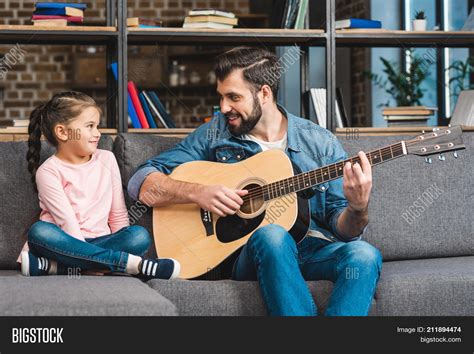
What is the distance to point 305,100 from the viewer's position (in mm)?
3754

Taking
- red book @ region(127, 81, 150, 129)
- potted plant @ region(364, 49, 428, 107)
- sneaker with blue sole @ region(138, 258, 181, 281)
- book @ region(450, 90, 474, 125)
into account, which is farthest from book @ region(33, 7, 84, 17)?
potted plant @ region(364, 49, 428, 107)

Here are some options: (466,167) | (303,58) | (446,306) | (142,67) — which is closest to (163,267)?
(446,306)

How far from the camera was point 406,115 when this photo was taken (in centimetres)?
379

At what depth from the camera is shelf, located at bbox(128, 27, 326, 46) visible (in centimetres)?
344

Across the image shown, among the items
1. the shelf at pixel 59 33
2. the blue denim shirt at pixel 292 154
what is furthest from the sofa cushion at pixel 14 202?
the shelf at pixel 59 33

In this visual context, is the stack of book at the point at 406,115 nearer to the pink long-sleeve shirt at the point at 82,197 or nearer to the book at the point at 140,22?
the book at the point at 140,22

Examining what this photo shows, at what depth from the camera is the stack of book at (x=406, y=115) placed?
3.77m

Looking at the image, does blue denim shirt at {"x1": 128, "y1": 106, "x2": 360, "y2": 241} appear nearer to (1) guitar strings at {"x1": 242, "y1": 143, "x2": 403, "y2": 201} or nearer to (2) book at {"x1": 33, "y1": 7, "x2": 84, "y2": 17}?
(1) guitar strings at {"x1": 242, "y1": 143, "x2": 403, "y2": 201}

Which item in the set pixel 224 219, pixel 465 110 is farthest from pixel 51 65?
pixel 224 219

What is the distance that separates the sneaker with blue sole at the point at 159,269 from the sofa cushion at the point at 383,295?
0.07 meters

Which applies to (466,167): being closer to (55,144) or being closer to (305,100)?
(305,100)

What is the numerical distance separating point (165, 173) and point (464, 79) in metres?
3.02

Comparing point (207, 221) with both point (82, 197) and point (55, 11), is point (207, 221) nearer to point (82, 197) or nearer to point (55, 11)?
point (82, 197)

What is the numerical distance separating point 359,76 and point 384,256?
3346 mm
